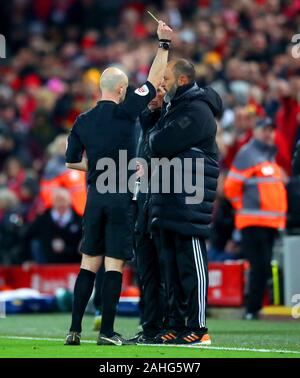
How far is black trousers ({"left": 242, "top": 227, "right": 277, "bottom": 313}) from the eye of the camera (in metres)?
13.6

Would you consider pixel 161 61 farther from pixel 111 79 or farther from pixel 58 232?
pixel 58 232

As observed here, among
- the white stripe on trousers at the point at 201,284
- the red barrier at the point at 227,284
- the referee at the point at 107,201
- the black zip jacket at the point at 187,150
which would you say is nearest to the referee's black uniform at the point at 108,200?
the referee at the point at 107,201

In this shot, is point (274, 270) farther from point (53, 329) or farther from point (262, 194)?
point (53, 329)

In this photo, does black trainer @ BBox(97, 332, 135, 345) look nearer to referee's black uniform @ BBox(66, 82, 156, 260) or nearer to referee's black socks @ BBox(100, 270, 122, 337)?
referee's black socks @ BBox(100, 270, 122, 337)

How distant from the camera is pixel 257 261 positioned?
44.7ft

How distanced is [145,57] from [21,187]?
3136 millimetres

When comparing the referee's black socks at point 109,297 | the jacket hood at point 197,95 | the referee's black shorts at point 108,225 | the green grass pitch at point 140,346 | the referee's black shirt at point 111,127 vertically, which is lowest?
the green grass pitch at point 140,346

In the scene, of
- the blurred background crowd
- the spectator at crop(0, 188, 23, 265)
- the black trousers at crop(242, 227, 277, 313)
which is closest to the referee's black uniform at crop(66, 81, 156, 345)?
the black trousers at crop(242, 227, 277, 313)

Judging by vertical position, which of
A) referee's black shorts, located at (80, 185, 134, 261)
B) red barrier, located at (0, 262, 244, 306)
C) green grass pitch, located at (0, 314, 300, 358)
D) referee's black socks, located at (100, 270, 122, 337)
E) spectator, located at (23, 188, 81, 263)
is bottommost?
green grass pitch, located at (0, 314, 300, 358)

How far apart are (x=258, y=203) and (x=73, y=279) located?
11.1 ft

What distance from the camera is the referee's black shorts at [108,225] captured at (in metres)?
9.53

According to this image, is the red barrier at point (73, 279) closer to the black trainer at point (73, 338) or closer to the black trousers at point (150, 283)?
the black trousers at point (150, 283)

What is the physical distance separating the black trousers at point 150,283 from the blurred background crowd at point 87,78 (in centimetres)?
501
